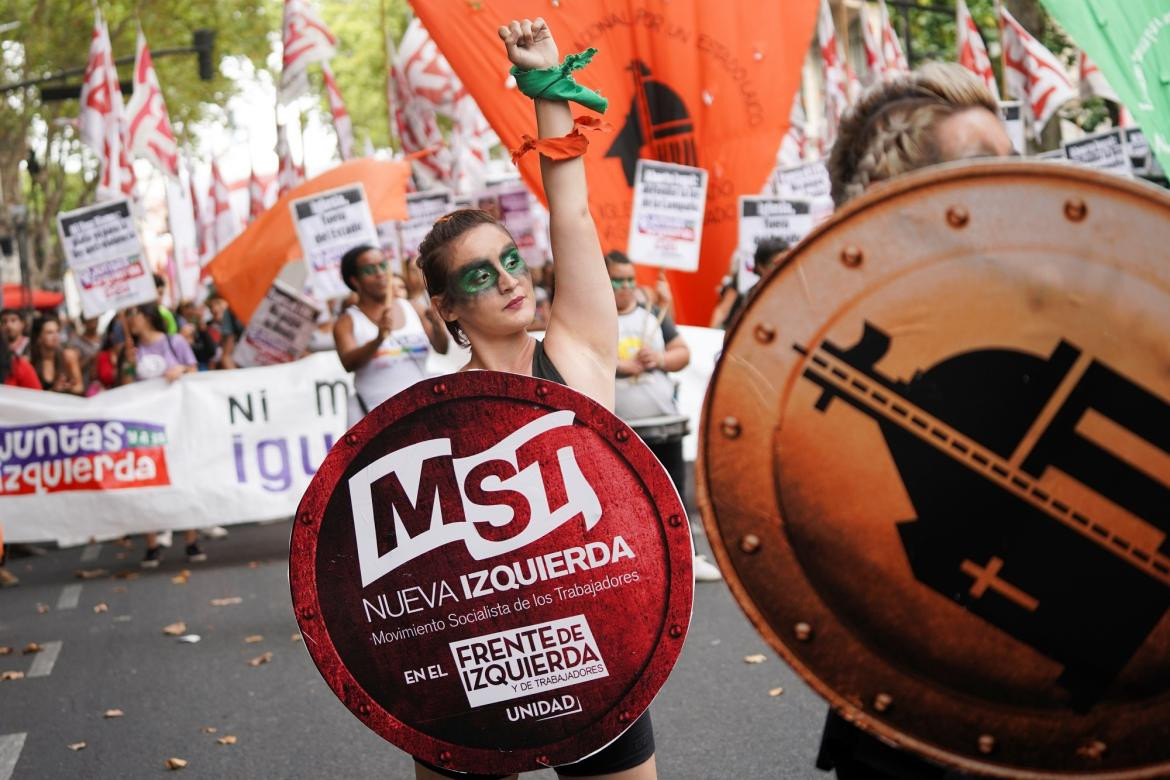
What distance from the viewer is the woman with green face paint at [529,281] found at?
2975 millimetres

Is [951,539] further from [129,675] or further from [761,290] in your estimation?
[129,675]

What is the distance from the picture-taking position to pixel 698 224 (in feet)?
29.9

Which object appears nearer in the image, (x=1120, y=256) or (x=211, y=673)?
(x=1120, y=256)

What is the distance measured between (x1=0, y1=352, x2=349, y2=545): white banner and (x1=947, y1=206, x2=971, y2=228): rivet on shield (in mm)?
9750

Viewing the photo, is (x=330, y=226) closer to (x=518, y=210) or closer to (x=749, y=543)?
(x=518, y=210)

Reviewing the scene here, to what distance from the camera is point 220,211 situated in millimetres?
29047

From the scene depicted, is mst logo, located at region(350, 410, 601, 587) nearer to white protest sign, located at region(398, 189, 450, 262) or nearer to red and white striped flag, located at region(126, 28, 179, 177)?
white protest sign, located at region(398, 189, 450, 262)

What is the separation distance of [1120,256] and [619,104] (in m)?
5.80

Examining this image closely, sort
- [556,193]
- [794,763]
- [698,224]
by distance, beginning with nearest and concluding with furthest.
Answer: [556,193]
[794,763]
[698,224]

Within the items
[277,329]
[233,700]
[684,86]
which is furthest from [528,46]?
[277,329]

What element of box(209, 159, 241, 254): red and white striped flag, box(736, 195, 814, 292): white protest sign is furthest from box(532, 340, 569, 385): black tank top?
box(209, 159, 241, 254): red and white striped flag

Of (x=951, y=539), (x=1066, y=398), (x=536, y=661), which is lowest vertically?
(x=536, y=661)

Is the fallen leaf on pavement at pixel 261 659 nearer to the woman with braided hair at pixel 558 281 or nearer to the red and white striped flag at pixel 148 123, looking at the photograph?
the woman with braided hair at pixel 558 281

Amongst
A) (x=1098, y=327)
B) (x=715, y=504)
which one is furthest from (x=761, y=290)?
(x=1098, y=327)
